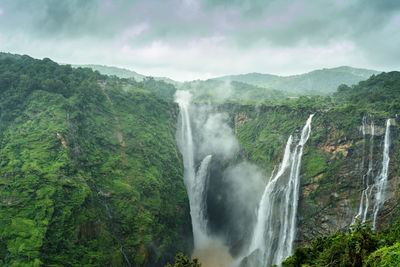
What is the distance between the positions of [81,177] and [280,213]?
64.5 feet

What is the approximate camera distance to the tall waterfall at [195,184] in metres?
32.8

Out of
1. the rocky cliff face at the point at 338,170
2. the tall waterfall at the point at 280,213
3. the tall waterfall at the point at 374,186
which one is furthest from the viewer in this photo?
the tall waterfall at the point at 280,213

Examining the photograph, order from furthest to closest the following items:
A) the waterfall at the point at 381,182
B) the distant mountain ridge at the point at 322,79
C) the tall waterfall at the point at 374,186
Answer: the distant mountain ridge at the point at 322,79, the tall waterfall at the point at 374,186, the waterfall at the point at 381,182

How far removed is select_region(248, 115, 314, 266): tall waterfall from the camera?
2336 centimetres

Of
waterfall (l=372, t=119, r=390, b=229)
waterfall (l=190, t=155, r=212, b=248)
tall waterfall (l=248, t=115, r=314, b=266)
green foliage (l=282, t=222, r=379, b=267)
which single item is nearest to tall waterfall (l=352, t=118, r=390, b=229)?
waterfall (l=372, t=119, r=390, b=229)

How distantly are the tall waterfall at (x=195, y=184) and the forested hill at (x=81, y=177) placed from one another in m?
3.57

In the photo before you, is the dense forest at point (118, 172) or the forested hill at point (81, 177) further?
the forested hill at point (81, 177)

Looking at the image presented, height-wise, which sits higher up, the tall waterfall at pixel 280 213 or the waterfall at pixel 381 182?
the waterfall at pixel 381 182

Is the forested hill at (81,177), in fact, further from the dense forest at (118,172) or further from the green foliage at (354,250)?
the green foliage at (354,250)

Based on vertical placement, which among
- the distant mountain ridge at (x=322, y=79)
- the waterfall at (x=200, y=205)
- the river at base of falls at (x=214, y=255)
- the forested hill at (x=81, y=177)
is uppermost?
the distant mountain ridge at (x=322, y=79)

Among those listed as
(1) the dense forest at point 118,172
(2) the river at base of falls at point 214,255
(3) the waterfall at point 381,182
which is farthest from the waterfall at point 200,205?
(3) the waterfall at point 381,182

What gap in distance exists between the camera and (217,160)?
3828 centimetres

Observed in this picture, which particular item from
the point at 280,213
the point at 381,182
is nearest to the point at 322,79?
the point at 381,182

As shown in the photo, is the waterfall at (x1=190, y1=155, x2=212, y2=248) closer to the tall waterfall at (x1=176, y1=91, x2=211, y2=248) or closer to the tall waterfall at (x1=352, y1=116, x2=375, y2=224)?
the tall waterfall at (x1=176, y1=91, x2=211, y2=248)
